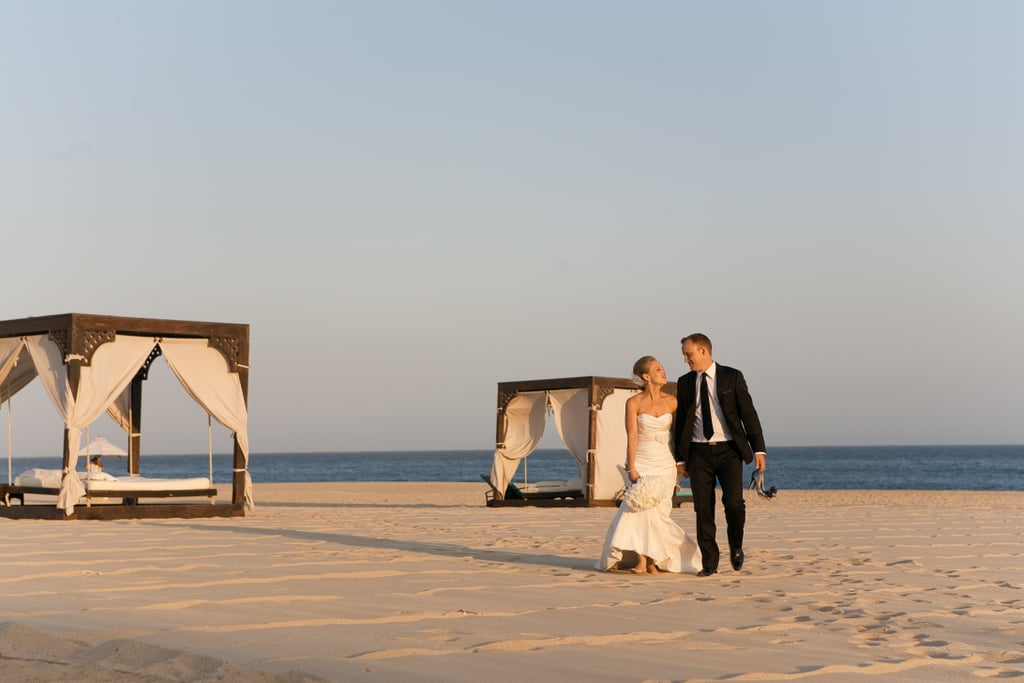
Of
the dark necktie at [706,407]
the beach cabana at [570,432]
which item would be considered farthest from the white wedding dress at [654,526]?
the beach cabana at [570,432]

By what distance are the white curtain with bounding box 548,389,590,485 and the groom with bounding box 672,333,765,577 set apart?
12156 mm

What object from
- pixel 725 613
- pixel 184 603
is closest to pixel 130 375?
pixel 184 603

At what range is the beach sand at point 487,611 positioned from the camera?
150 inches

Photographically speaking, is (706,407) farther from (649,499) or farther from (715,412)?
(649,499)

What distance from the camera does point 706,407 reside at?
22.8ft

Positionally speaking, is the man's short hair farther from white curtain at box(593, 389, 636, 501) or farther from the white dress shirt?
white curtain at box(593, 389, 636, 501)

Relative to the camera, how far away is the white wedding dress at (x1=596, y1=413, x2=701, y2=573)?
23.0 ft

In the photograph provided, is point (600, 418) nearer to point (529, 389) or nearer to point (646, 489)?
point (529, 389)

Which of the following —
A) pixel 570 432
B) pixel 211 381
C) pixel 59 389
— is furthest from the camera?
pixel 570 432

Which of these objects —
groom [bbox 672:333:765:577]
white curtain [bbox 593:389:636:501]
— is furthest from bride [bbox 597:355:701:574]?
white curtain [bbox 593:389:636:501]

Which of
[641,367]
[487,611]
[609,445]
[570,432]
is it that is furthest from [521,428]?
[487,611]

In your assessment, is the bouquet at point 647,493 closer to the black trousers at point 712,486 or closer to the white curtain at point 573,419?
the black trousers at point 712,486

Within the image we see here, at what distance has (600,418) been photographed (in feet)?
61.6

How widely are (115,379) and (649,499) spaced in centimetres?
820
